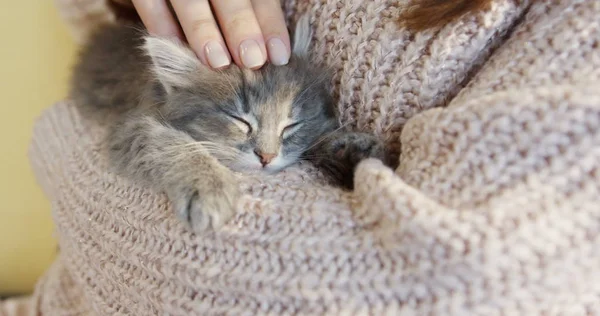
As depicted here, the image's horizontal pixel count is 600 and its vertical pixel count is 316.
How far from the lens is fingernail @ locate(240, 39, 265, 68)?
1.00m

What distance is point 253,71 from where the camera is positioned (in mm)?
1048

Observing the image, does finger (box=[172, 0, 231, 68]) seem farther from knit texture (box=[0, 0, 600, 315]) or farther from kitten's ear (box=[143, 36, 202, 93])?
knit texture (box=[0, 0, 600, 315])

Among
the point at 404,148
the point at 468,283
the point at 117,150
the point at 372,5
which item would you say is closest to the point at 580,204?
the point at 468,283

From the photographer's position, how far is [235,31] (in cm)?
101

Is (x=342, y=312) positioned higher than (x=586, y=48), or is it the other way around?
(x=586, y=48)

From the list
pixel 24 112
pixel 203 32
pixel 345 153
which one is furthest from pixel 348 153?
pixel 24 112

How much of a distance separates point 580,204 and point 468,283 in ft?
0.55

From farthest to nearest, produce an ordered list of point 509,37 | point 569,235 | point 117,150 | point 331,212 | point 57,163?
point 57,163 → point 117,150 → point 509,37 → point 331,212 → point 569,235

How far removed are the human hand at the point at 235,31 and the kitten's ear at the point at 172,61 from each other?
0.08ft

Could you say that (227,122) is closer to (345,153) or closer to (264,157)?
(264,157)

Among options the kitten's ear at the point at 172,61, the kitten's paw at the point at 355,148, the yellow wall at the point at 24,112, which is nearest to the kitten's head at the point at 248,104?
the kitten's ear at the point at 172,61

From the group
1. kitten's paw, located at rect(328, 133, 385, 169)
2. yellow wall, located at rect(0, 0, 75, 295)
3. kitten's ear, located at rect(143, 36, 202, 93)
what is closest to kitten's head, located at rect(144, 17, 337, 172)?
kitten's ear, located at rect(143, 36, 202, 93)

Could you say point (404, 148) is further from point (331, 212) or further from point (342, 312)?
point (342, 312)

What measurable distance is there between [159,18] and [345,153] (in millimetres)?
541
